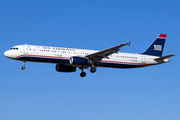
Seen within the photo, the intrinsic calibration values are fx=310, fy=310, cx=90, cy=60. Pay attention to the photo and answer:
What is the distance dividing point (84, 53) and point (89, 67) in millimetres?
2920

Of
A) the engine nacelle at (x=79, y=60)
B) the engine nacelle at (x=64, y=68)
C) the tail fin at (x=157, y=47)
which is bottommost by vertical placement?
the engine nacelle at (x=64, y=68)

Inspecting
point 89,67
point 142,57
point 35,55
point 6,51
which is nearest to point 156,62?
point 142,57

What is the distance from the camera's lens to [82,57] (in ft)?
156

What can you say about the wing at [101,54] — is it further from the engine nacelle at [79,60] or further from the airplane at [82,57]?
the engine nacelle at [79,60]

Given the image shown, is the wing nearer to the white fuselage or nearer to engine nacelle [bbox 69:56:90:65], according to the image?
engine nacelle [bbox 69:56:90:65]

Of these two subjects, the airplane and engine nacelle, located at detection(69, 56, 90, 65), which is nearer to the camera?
the airplane

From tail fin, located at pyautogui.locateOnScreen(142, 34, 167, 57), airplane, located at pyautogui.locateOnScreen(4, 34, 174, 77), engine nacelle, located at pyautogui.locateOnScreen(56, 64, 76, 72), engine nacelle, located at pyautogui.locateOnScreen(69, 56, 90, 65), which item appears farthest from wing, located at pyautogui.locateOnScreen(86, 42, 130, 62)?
tail fin, located at pyautogui.locateOnScreen(142, 34, 167, 57)

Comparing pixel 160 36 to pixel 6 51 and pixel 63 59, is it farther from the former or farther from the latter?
pixel 6 51

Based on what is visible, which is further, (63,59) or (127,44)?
(63,59)

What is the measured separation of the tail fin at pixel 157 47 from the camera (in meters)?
54.6

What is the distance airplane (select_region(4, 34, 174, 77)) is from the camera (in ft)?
150

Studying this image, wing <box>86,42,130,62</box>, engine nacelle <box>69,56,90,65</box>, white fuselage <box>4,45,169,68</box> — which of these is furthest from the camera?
engine nacelle <box>69,56,90,65</box>

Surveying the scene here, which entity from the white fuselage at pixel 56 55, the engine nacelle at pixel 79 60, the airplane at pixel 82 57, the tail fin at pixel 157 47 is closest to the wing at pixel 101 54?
the airplane at pixel 82 57

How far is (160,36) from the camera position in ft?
186
